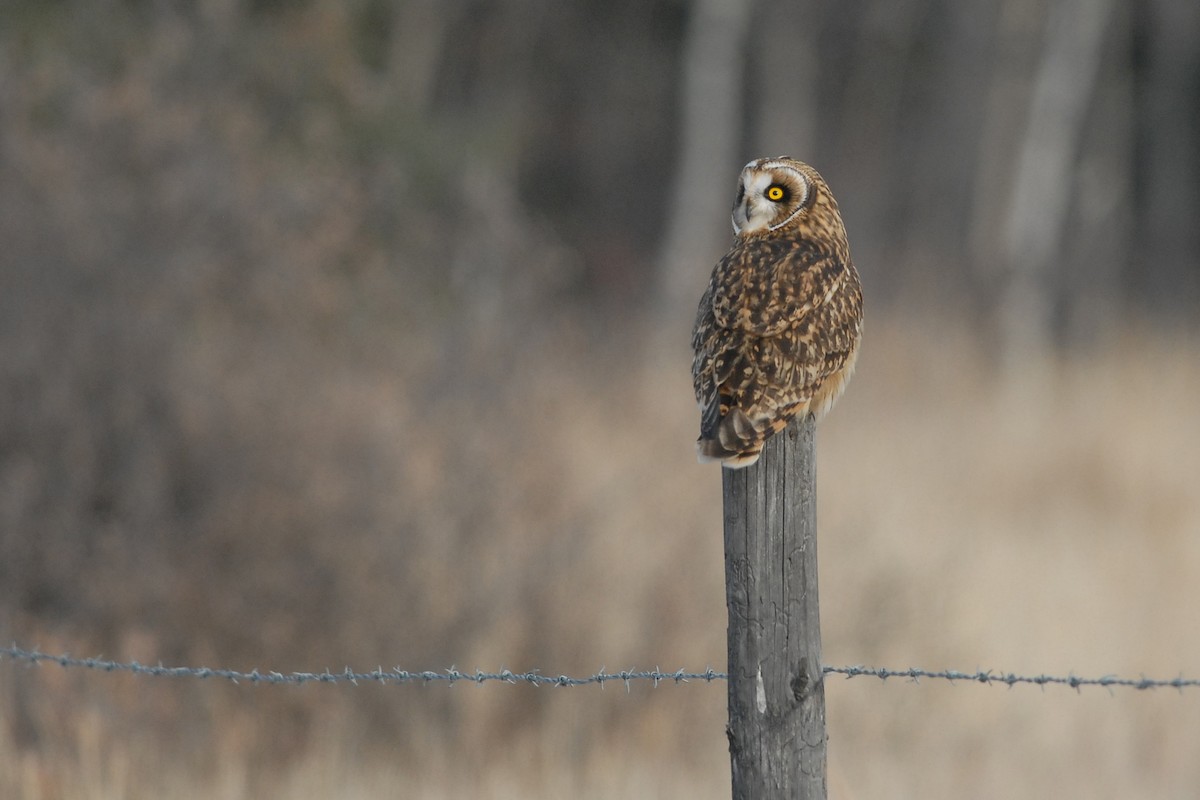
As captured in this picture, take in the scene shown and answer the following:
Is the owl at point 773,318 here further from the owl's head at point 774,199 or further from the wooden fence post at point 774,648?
the wooden fence post at point 774,648

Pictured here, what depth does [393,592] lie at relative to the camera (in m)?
6.14

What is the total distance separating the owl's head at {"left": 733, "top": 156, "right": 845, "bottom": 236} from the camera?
3.71 meters

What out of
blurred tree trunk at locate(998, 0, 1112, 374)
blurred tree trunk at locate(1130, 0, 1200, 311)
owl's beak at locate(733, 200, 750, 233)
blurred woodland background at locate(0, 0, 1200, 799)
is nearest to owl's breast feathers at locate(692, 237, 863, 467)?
owl's beak at locate(733, 200, 750, 233)

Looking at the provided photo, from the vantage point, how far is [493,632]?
6.20 meters

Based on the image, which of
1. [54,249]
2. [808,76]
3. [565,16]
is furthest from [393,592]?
[565,16]

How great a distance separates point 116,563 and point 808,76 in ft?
73.1

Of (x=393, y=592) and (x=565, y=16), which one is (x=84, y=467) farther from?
(x=565, y=16)

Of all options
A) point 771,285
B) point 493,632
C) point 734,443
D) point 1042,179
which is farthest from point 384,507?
point 1042,179

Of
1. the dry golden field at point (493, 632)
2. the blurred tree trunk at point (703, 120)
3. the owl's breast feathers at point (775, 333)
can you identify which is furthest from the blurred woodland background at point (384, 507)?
the blurred tree trunk at point (703, 120)

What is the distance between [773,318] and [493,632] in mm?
3227

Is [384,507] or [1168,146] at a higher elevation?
[1168,146]

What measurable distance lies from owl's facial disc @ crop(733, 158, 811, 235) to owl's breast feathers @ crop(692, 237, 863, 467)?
10cm

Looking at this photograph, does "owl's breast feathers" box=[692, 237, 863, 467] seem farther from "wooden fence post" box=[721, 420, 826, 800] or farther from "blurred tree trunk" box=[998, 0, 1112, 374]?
"blurred tree trunk" box=[998, 0, 1112, 374]

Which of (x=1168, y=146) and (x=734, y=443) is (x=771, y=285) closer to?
(x=734, y=443)
